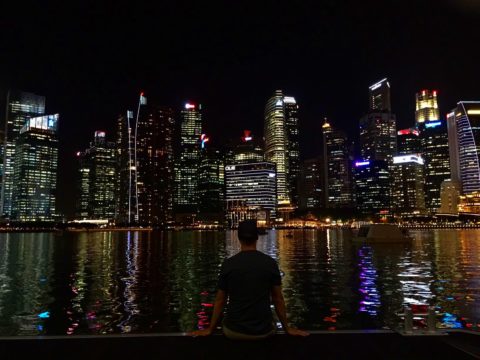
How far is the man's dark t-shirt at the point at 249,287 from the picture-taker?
21.9ft

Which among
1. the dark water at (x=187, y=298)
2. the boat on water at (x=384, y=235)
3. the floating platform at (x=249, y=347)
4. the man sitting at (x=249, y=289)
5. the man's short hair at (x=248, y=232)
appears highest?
the man's short hair at (x=248, y=232)

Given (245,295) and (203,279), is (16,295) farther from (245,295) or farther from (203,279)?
(245,295)

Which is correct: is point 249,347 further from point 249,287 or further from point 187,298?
point 187,298

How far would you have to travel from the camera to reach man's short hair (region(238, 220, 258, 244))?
6.75 meters

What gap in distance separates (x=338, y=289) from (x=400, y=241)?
61866 millimetres

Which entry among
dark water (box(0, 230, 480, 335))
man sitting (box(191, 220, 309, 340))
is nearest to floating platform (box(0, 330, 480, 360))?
man sitting (box(191, 220, 309, 340))

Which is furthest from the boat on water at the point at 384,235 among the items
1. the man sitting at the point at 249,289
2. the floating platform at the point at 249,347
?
the man sitting at the point at 249,289

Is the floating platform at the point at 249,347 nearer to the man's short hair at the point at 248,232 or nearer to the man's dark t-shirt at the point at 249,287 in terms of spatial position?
the man's dark t-shirt at the point at 249,287

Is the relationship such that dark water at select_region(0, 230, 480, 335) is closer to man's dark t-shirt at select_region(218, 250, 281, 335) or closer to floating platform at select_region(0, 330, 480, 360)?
floating platform at select_region(0, 330, 480, 360)

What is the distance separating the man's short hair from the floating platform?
153cm

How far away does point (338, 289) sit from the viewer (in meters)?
25.0

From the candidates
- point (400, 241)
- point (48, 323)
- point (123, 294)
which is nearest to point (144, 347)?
point (48, 323)

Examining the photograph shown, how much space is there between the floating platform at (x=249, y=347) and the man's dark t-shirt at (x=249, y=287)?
28cm

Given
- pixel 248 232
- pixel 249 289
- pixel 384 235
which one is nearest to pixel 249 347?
pixel 249 289
